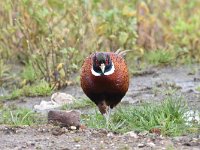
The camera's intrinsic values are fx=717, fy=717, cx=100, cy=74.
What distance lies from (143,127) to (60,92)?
255 centimetres

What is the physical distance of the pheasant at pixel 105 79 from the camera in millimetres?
5961

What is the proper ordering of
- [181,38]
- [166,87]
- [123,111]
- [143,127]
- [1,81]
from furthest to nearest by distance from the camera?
[181,38] < [1,81] < [166,87] < [123,111] < [143,127]

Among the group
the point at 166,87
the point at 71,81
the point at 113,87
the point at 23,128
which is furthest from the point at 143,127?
the point at 71,81

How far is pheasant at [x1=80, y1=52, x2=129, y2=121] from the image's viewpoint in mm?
5961

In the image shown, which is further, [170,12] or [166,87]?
[170,12]

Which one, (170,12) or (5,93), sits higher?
(170,12)

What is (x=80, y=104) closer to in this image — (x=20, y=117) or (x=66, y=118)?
(x=20, y=117)

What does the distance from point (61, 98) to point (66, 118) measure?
2.00 meters

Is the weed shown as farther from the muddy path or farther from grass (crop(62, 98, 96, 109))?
the muddy path

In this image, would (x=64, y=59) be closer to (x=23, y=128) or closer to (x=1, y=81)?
(x=1, y=81)

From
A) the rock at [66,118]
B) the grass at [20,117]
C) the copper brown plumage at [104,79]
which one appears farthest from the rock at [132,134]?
the grass at [20,117]

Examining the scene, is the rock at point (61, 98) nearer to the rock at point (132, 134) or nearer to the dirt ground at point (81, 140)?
the dirt ground at point (81, 140)

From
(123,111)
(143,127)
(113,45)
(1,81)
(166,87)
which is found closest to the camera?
(143,127)

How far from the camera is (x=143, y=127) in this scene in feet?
18.7
